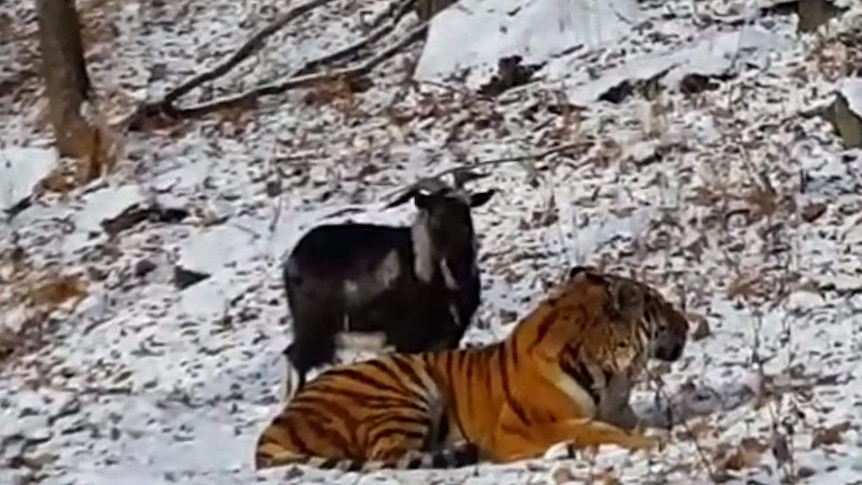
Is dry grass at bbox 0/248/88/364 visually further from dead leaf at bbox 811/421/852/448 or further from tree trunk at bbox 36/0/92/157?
dead leaf at bbox 811/421/852/448

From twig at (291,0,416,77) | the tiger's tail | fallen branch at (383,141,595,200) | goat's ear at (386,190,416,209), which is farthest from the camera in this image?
twig at (291,0,416,77)

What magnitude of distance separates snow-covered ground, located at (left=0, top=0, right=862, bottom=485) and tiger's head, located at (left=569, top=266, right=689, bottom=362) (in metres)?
0.19

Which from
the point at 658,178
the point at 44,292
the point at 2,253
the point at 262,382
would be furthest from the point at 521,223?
the point at 2,253

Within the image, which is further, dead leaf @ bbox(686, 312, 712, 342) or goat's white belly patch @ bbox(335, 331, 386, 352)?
goat's white belly patch @ bbox(335, 331, 386, 352)

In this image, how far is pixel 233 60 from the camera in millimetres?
15758

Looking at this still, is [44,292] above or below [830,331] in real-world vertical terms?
below

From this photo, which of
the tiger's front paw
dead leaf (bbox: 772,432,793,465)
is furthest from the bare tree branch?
dead leaf (bbox: 772,432,793,465)

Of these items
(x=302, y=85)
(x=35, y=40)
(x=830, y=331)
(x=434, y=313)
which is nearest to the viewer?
(x=830, y=331)

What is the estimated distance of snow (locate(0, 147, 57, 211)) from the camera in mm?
14148

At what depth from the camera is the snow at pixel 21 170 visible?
1415cm

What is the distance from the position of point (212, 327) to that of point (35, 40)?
1010 cm

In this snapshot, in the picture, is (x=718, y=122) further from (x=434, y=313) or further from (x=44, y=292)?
(x=44, y=292)

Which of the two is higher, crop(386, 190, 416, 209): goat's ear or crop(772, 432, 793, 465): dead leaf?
crop(772, 432, 793, 465): dead leaf

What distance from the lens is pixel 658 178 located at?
36.0 ft
